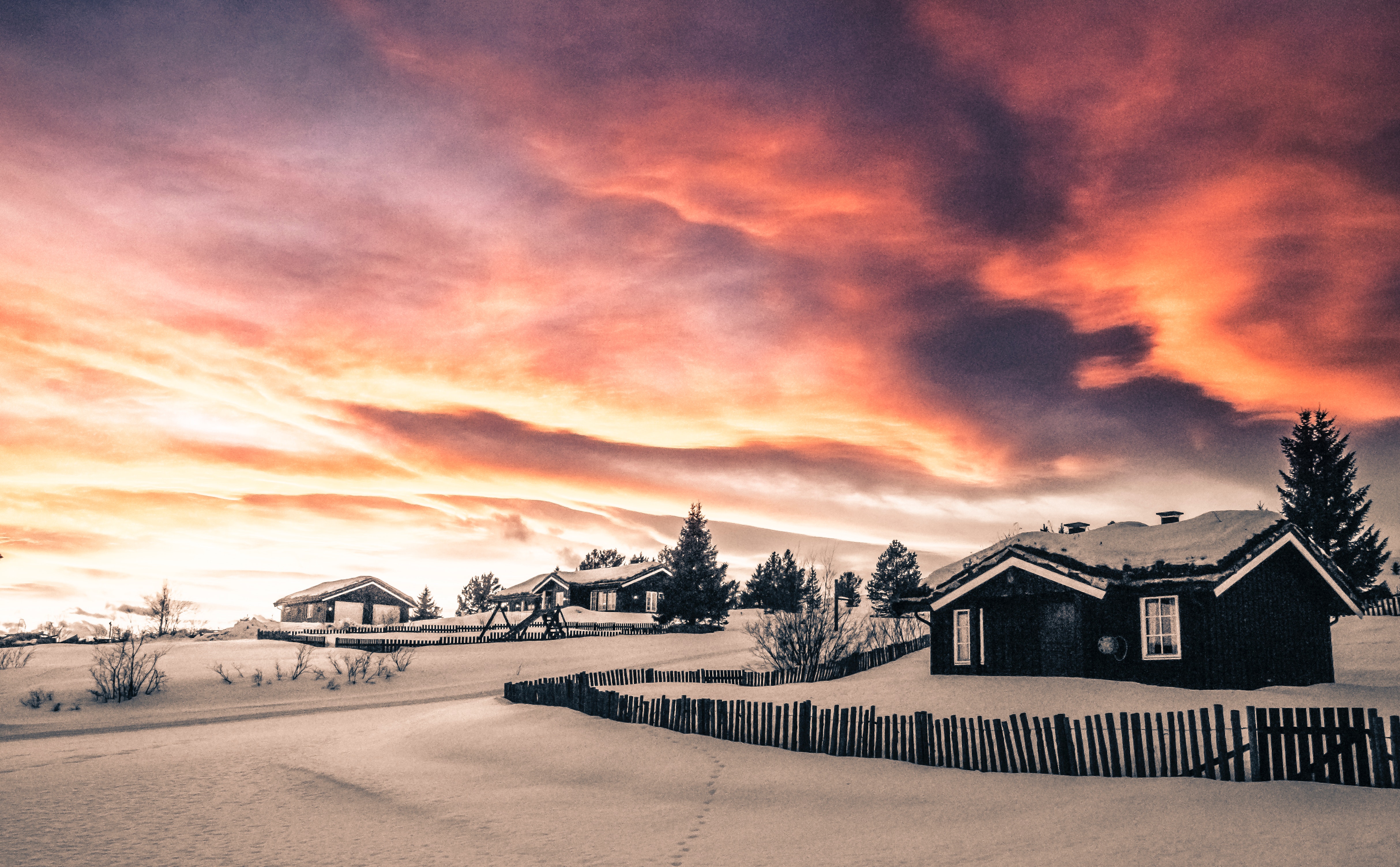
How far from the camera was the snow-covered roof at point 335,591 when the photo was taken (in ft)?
246

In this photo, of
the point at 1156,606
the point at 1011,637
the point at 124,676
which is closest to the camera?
the point at 1156,606

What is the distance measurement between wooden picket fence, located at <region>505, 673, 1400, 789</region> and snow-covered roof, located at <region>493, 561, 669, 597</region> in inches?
2142

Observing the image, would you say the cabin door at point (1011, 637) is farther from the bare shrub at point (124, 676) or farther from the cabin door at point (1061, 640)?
the bare shrub at point (124, 676)

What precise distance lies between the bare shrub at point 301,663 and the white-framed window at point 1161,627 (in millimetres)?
32106

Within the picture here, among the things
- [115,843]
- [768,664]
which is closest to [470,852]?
[115,843]

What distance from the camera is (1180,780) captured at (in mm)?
12047

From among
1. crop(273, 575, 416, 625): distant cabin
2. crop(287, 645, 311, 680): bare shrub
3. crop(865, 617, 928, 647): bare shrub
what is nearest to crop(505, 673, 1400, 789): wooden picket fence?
crop(287, 645, 311, 680): bare shrub

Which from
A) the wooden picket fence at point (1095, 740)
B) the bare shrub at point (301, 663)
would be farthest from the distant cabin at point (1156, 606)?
the bare shrub at point (301, 663)

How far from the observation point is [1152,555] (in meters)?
24.9

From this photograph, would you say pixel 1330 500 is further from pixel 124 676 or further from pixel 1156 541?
pixel 124 676

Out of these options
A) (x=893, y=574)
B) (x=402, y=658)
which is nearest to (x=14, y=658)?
(x=402, y=658)

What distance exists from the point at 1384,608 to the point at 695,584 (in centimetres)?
4209

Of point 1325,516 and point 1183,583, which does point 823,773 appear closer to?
point 1183,583

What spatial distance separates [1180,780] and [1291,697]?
1225 cm
